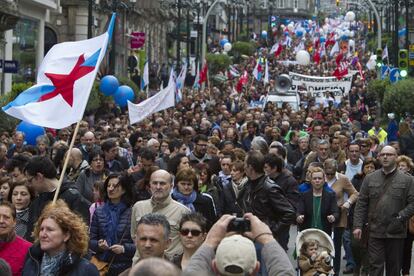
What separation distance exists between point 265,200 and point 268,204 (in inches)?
1.9

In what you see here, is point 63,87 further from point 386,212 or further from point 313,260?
point 386,212

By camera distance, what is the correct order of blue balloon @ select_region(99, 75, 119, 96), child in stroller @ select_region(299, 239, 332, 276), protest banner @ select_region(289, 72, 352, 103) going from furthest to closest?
protest banner @ select_region(289, 72, 352, 103)
blue balloon @ select_region(99, 75, 119, 96)
child in stroller @ select_region(299, 239, 332, 276)

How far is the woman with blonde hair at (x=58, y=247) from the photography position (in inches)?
263

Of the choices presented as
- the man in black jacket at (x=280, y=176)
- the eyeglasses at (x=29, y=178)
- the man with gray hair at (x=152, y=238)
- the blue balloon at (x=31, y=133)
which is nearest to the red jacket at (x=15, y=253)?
the man with gray hair at (x=152, y=238)

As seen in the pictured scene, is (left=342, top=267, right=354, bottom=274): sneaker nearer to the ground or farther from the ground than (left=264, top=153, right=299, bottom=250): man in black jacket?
nearer to the ground

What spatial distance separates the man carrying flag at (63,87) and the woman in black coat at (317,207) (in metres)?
2.99

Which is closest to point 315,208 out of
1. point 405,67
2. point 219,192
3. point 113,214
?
point 219,192

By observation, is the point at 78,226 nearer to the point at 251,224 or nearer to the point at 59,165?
the point at 251,224

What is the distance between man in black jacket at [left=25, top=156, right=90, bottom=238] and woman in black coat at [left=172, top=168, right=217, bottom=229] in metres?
1.17

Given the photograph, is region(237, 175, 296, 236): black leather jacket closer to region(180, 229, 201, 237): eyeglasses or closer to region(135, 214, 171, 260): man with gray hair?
region(180, 229, 201, 237): eyeglasses

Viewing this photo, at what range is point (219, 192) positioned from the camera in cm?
1163

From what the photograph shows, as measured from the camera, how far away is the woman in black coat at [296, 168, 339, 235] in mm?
12172

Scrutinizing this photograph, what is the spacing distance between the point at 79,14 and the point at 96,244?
3912 centimetres

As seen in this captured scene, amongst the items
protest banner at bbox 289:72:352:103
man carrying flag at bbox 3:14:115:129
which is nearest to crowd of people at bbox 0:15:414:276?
man carrying flag at bbox 3:14:115:129
